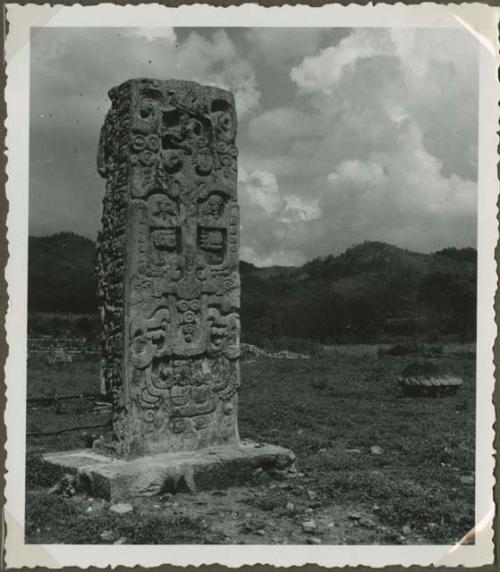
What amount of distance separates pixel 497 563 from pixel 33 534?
3.62m

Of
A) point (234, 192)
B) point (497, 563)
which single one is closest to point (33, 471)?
point (234, 192)

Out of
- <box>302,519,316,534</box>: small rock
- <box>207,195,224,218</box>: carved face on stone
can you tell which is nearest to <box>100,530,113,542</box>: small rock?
<box>302,519,316,534</box>: small rock

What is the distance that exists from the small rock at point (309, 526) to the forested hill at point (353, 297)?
7940mm

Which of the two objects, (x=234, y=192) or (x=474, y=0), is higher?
(x=474, y=0)

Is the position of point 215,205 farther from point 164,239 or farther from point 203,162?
point 164,239

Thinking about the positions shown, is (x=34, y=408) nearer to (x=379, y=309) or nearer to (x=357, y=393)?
(x=357, y=393)

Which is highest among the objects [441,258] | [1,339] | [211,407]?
[441,258]

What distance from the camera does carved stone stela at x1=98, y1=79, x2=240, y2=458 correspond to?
787cm

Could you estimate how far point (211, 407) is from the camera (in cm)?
826

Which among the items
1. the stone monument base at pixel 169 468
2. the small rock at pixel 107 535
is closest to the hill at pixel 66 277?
the stone monument base at pixel 169 468

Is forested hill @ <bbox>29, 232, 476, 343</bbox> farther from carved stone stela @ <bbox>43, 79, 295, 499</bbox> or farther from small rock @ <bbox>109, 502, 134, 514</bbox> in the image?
small rock @ <bbox>109, 502, 134, 514</bbox>

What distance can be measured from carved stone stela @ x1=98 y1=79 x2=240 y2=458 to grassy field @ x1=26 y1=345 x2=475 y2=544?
841 millimetres

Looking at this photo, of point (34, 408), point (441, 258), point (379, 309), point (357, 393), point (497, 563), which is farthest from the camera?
point (379, 309)

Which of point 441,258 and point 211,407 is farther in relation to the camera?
point 441,258
